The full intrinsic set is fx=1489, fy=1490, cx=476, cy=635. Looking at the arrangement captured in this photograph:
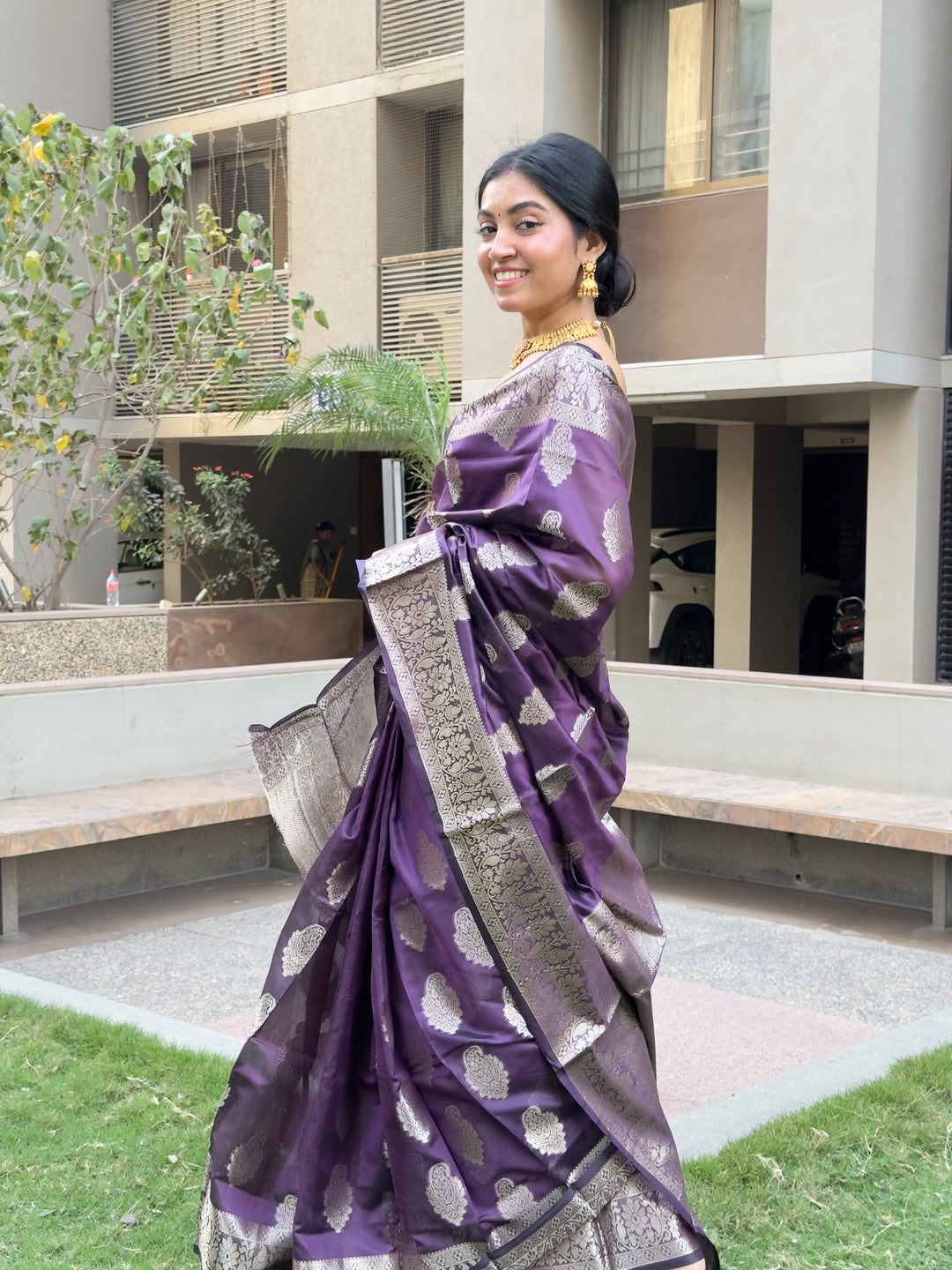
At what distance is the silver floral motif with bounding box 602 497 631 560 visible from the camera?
239 centimetres

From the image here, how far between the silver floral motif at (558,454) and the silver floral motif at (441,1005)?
811 mm

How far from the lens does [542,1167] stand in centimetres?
228

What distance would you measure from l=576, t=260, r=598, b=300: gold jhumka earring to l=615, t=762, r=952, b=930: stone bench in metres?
3.70

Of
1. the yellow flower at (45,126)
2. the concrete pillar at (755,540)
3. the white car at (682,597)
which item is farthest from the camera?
the white car at (682,597)

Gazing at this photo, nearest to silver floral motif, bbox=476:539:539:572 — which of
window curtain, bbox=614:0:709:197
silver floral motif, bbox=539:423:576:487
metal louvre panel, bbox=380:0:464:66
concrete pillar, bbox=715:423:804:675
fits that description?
silver floral motif, bbox=539:423:576:487

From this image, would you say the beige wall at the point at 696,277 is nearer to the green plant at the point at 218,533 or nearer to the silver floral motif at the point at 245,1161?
the green plant at the point at 218,533

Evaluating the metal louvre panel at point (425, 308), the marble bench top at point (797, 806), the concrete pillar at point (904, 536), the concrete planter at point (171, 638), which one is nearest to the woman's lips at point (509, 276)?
the marble bench top at point (797, 806)

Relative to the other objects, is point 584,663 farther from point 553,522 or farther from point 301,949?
point 301,949

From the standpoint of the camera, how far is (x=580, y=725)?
2451mm

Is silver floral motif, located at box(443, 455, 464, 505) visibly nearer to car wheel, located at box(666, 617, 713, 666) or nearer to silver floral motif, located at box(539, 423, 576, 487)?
silver floral motif, located at box(539, 423, 576, 487)

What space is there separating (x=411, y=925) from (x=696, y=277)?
8871 millimetres

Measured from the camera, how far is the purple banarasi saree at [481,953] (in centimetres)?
230

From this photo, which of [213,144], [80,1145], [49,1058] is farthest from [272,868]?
[213,144]

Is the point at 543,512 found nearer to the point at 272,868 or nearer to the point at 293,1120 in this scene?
the point at 293,1120
